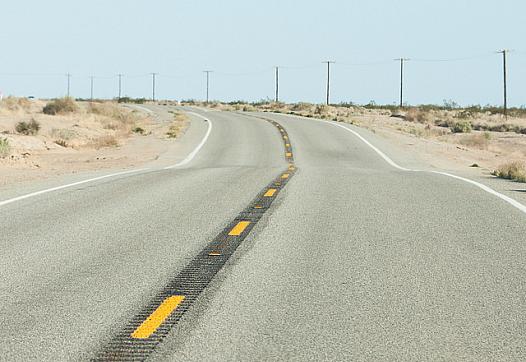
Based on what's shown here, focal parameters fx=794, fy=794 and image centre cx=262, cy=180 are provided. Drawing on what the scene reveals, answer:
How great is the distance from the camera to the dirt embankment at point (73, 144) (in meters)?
24.6

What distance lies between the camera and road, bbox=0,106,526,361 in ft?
17.3

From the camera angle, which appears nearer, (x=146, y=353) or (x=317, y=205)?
(x=146, y=353)

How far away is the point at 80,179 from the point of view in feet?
58.0

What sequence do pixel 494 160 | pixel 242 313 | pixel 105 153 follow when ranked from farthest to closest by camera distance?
pixel 494 160, pixel 105 153, pixel 242 313

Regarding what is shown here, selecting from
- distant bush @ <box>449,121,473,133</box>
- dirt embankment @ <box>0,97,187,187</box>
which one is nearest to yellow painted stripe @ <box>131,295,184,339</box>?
dirt embankment @ <box>0,97,187,187</box>

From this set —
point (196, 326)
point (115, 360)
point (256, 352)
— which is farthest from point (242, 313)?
point (115, 360)

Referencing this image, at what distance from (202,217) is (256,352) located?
620 cm

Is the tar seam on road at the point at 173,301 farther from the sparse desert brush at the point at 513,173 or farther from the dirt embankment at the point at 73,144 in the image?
the dirt embankment at the point at 73,144

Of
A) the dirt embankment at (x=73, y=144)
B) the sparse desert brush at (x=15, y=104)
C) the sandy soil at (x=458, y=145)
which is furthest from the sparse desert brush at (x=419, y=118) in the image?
the sparse desert brush at (x=15, y=104)

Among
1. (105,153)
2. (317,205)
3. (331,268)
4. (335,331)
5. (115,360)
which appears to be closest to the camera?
(115,360)

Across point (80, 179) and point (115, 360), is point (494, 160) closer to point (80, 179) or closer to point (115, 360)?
point (80, 179)

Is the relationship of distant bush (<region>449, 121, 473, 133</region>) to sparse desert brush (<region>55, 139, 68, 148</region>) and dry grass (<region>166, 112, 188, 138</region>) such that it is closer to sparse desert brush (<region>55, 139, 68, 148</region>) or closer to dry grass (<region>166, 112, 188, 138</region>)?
dry grass (<region>166, 112, 188, 138</region>)

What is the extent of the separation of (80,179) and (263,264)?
10.7m

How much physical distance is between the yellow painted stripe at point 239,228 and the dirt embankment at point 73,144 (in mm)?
9205
